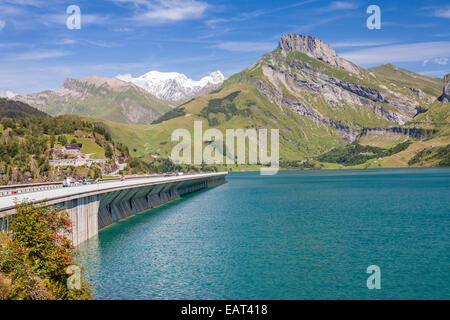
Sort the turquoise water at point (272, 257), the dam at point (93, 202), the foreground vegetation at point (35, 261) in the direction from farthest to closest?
the dam at point (93, 202), the turquoise water at point (272, 257), the foreground vegetation at point (35, 261)

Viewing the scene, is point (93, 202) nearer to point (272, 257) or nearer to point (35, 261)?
point (272, 257)

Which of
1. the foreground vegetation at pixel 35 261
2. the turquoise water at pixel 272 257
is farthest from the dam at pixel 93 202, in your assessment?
the foreground vegetation at pixel 35 261

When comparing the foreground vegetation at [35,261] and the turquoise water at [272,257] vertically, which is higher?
the foreground vegetation at [35,261]

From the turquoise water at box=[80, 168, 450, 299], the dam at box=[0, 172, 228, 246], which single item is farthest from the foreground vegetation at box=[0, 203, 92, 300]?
the turquoise water at box=[80, 168, 450, 299]

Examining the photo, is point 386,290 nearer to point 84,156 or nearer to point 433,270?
point 433,270

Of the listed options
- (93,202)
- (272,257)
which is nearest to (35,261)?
(272,257)

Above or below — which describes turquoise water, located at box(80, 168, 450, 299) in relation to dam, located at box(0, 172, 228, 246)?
below

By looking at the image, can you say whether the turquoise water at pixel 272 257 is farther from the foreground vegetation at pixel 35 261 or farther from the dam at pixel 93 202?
the foreground vegetation at pixel 35 261

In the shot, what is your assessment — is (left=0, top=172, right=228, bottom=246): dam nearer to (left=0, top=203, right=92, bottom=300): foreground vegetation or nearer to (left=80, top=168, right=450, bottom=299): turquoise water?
(left=80, top=168, right=450, bottom=299): turquoise water
